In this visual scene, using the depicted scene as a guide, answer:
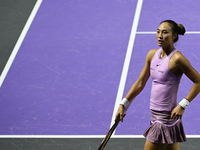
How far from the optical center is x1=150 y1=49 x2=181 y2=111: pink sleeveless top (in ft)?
13.6

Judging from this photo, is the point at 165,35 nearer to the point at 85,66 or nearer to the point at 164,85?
the point at 164,85

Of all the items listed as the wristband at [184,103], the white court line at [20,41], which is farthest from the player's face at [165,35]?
the white court line at [20,41]

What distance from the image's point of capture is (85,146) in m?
5.90

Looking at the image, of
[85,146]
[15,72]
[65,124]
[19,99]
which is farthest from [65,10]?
[85,146]

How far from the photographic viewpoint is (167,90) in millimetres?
4164

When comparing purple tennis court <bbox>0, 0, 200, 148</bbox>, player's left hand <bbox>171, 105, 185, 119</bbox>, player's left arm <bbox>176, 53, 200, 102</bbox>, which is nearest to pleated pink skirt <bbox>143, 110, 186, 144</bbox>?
player's left hand <bbox>171, 105, 185, 119</bbox>

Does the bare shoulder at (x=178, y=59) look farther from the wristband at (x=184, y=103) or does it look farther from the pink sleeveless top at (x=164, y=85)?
the wristband at (x=184, y=103)

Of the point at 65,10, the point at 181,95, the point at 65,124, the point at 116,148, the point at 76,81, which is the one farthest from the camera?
the point at 65,10

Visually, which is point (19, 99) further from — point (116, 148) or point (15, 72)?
point (116, 148)

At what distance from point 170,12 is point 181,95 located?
2.80 meters

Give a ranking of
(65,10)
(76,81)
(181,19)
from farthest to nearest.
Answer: (65,10), (181,19), (76,81)

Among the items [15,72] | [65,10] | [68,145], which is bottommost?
[68,145]

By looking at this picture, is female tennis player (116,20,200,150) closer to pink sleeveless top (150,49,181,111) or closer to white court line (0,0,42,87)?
pink sleeveless top (150,49,181,111)

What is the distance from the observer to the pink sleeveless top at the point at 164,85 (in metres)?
4.15
